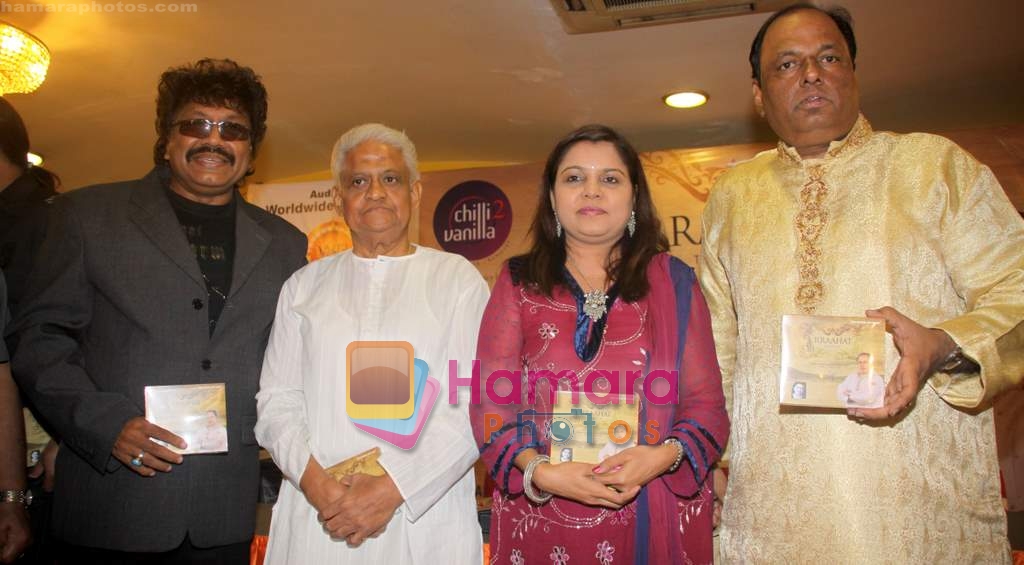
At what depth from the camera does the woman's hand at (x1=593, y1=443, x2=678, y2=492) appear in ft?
7.07

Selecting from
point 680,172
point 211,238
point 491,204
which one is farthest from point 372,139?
point 491,204

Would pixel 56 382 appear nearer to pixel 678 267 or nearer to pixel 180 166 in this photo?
pixel 180 166

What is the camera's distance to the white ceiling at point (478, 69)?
4.96 m

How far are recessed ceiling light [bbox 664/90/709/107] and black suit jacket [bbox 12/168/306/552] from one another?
4.14 metres

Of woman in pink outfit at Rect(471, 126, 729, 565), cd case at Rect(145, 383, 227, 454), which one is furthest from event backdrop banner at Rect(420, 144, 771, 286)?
cd case at Rect(145, 383, 227, 454)

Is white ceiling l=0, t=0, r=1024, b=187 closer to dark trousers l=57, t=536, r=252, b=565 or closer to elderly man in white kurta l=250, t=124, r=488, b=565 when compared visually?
elderly man in white kurta l=250, t=124, r=488, b=565

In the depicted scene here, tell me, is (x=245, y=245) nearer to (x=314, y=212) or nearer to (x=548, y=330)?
(x=548, y=330)

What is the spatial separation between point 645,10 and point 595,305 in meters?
2.81

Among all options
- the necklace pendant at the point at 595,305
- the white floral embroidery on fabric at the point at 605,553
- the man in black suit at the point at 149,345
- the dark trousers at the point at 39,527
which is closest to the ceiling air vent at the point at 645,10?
the man in black suit at the point at 149,345

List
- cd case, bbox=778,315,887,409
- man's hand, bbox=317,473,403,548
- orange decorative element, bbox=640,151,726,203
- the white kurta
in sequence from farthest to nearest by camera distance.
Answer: orange decorative element, bbox=640,151,726,203
the white kurta
man's hand, bbox=317,473,403,548
cd case, bbox=778,315,887,409

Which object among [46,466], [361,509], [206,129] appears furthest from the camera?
[46,466]

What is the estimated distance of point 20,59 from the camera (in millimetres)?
4977

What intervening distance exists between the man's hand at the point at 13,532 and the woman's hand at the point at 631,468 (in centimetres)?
202

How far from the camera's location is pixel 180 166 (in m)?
2.95
